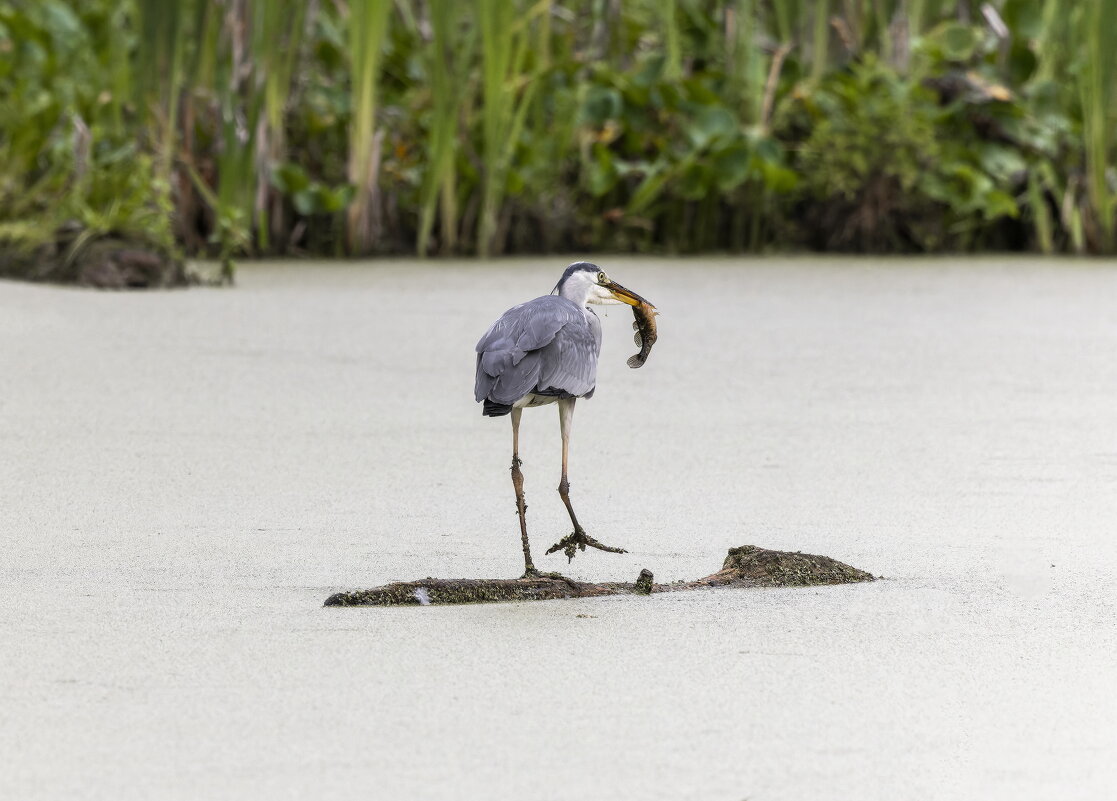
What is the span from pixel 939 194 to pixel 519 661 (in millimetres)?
6485

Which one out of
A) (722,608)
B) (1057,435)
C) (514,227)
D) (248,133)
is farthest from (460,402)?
(514,227)

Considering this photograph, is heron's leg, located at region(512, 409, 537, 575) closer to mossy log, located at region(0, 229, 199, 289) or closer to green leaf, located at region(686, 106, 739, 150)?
mossy log, located at region(0, 229, 199, 289)

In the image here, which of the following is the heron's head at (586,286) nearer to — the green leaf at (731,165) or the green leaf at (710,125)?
the green leaf at (731,165)

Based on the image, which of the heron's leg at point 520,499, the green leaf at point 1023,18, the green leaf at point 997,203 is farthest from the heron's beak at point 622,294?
the green leaf at point 1023,18

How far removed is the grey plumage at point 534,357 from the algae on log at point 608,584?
0.23 meters

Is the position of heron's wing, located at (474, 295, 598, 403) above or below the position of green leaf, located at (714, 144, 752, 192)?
below

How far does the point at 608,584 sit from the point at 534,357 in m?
0.33

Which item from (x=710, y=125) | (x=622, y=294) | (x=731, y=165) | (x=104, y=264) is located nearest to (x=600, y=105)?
(x=710, y=125)

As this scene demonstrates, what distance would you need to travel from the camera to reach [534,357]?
2412mm

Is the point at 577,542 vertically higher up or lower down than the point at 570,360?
lower down

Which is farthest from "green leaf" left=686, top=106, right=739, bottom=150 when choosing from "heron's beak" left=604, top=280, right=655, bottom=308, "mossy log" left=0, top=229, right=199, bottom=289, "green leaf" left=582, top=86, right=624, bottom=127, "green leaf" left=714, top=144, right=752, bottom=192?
"heron's beak" left=604, top=280, right=655, bottom=308

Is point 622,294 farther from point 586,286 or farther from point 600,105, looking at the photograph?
point 600,105

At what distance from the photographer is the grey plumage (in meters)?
2.39

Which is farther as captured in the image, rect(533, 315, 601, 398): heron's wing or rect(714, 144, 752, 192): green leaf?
rect(714, 144, 752, 192): green leaf
